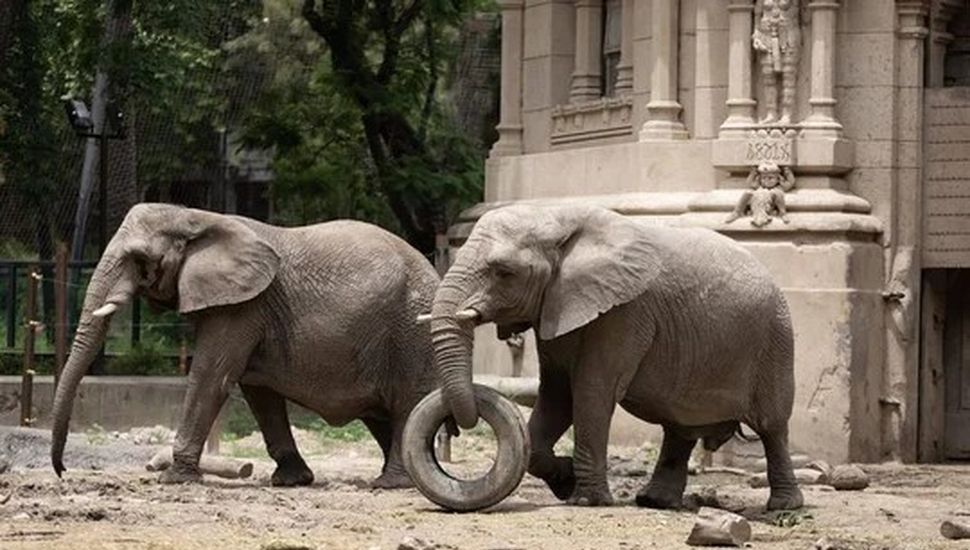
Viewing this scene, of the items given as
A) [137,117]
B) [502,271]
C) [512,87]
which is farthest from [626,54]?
[137,117]

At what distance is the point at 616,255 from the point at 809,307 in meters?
6.14

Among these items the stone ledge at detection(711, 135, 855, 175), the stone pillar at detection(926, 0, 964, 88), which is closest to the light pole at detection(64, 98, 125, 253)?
the stone ledge at detection(711, 135, 855, 175)

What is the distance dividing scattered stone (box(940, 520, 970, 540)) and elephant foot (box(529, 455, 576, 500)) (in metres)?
2.51

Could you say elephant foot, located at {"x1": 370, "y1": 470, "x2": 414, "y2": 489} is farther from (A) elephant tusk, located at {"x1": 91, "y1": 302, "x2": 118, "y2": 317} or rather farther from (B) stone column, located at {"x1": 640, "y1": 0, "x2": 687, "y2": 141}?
(B) stone column, located at {"x1": 640, "y1": 0, "x2": 687, "y2": 141}

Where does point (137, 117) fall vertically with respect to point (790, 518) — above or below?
above

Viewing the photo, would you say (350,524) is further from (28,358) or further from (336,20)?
(336,20)

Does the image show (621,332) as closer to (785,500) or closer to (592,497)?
(592,497)

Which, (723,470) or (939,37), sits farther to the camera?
(939,37)

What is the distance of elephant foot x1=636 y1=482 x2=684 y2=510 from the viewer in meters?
17.0

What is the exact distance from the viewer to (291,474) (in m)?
18.5

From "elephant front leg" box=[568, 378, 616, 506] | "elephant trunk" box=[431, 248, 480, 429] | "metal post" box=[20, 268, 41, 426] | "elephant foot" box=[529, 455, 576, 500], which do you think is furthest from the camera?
"metal post" box=[20, 268, 41, 426]

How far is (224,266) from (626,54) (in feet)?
24.4

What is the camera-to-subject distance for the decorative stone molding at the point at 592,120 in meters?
24.3

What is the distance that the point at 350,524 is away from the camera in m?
15.3
